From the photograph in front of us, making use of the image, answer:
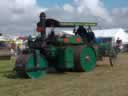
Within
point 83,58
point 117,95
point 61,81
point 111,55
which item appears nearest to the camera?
point 117,95

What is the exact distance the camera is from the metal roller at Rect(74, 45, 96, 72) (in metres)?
16.0

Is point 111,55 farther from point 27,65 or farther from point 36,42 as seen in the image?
point 27,65

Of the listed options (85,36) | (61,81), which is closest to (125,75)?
(61,81)

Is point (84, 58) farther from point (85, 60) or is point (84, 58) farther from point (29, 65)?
point (29, 65)

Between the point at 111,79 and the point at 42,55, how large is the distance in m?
2.79

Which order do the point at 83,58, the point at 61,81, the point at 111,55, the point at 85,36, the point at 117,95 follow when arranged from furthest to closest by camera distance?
the point at 111,55 < the point at 85,36 < the point at 83,58 < the point at 61,81 < the point at 117,95

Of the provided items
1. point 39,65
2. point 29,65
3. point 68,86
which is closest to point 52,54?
point 39,65

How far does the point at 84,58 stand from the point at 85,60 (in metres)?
0.10

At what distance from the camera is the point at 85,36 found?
1828cm

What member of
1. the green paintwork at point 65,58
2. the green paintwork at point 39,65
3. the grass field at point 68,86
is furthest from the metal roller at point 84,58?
the green paintwork at point 39,65

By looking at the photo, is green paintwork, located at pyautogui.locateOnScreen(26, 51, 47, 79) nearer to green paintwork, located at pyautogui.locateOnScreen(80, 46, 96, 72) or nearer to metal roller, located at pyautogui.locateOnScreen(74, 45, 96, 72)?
metal roller, located at pyautogui.locateOnScreen(74, 45, 96, 72)

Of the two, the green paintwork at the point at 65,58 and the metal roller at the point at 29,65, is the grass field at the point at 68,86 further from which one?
the green paintwork at the point at 65,58

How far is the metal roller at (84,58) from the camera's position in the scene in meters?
16.0

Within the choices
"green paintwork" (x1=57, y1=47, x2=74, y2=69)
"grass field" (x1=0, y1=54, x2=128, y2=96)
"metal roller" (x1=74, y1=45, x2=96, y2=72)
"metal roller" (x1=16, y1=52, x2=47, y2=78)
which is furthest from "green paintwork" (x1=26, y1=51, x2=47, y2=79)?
"metal roller" (x1=74, y1=45, x2=96, y2=72)
